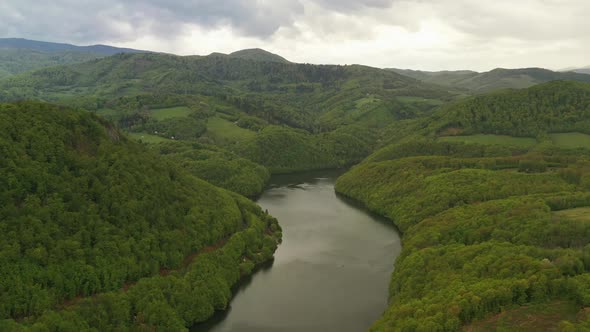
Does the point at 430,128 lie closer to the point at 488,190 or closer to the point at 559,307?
the point at 488,190

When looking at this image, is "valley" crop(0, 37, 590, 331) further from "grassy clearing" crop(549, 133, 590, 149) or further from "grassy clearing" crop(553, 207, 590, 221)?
"grassy clearing" crop(549, 133, 590, 149)

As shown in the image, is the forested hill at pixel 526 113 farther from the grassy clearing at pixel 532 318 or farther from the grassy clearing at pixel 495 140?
the grassy clearing at pixel 532 318

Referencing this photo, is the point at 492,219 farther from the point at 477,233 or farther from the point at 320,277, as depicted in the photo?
the point at 320,277

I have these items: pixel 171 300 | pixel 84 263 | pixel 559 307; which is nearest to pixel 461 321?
pixel 559 307

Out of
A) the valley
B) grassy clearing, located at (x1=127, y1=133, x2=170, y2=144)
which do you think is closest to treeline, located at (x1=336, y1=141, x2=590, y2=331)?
the valley

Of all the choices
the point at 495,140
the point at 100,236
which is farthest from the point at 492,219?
the point at 495,140

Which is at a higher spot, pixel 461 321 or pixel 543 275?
pixel 543 275

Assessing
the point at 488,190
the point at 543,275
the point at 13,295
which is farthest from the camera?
the point at 488,190
